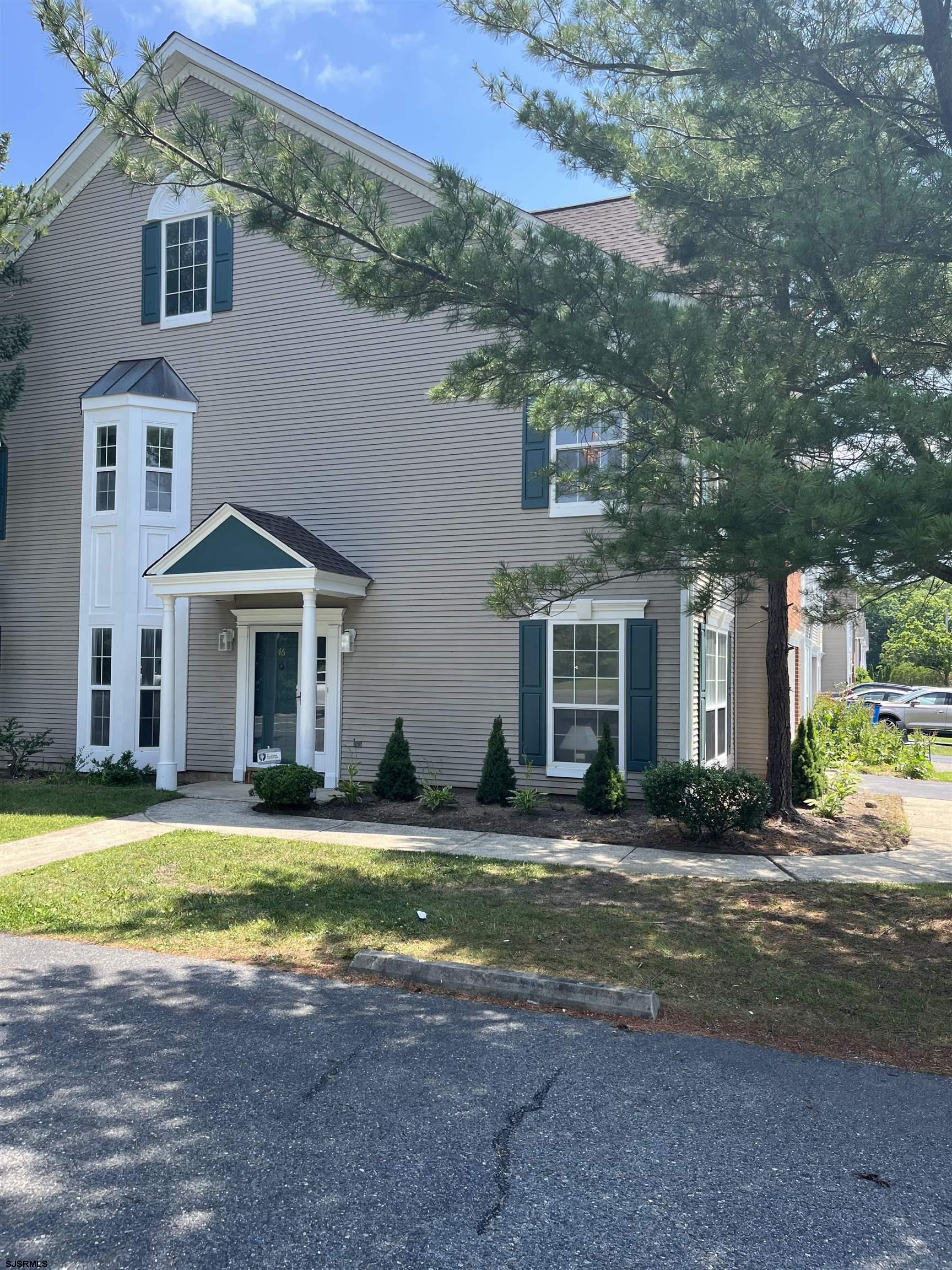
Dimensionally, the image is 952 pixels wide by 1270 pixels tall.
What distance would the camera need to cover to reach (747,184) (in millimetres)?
6844

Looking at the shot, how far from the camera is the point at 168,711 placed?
1290cm

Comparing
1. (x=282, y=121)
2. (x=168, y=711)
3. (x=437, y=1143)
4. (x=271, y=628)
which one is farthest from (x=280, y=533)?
(x=437, y=1143)

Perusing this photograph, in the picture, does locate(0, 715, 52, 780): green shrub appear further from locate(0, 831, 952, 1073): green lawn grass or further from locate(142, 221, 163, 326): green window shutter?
locate(142, 221, 163, 326): green window shutter

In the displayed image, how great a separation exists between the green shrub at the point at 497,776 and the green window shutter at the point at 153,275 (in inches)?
345

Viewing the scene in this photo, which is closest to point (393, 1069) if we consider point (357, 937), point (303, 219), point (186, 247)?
point (357, 937)

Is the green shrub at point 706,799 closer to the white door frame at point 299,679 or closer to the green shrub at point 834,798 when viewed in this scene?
the green shrub at point 834,798

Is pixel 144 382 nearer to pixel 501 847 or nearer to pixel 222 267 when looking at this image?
pixel 222 267

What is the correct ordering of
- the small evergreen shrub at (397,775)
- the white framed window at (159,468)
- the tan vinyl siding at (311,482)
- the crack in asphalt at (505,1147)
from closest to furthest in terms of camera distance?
the crack in asphalt at (505,1147) → the small evergreen shrub at (397,775) → the tan vinyl siding at (311,482) → the white framed window at (159,468)

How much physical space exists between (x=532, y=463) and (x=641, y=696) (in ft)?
11.2

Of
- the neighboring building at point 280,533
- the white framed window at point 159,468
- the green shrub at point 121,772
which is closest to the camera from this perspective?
the neighboring building at point 280,533

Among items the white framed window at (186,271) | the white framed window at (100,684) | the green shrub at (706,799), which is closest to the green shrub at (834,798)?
the green shrub at (706,799)

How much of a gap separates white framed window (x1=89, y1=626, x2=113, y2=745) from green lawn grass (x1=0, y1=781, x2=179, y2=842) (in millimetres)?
951

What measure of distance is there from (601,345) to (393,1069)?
479 centimetres

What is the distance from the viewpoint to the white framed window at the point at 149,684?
13891 millimetres
